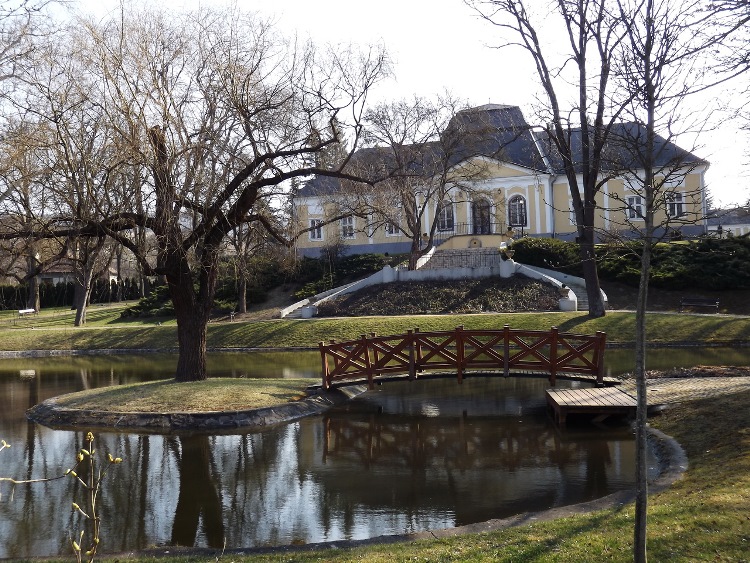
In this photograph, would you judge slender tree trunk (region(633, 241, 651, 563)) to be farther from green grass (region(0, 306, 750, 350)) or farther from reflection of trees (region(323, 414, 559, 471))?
green grass (region(0, 306, 750, 350))

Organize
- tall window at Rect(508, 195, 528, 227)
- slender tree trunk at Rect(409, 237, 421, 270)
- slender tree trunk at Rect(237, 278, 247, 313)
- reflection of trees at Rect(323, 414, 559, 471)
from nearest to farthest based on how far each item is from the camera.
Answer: reflection of trees at Rect(323, 414, 559, 471)
slender tree trunk at Rect(409, 237, 421, 270)
slender tree trunk at Rect(237, 278, 247, 313)
tall window at Rect(508, 195, 528, 227)

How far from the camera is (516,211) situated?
47906 mm

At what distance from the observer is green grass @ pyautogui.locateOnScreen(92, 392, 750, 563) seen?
588 cm

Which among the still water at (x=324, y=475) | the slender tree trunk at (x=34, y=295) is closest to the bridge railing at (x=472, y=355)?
the still water at (x=324, y=475)

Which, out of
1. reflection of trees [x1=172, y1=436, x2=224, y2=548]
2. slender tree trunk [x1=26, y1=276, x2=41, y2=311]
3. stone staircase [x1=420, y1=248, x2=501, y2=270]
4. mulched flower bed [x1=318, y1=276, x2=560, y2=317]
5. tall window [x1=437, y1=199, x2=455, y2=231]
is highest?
tall window [x1=437, y1=199, x2=455, y2=231]

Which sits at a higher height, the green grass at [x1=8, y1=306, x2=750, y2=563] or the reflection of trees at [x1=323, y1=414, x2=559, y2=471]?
the green grass at [x1=8, y1=306, x2=750, y2=563]

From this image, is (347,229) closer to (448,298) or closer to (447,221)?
(448,298)

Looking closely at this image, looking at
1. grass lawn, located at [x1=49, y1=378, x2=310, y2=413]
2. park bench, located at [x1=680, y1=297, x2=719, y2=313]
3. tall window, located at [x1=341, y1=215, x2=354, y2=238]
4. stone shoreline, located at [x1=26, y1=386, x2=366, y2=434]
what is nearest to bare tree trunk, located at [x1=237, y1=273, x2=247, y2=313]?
tall window, located at [x1=341, y1=215, x2=354, y2=238]

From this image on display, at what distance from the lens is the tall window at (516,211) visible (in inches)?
1871

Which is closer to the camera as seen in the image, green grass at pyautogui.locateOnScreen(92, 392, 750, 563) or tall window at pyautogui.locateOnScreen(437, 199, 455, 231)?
green grass at pyautogui.locateOnScreen(92, 392, 750, 563)

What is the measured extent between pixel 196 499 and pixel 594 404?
284 inches

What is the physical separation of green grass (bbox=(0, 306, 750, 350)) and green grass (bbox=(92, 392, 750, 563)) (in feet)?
59.9

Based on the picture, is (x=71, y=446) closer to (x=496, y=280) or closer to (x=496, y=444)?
(x=496, y=444)

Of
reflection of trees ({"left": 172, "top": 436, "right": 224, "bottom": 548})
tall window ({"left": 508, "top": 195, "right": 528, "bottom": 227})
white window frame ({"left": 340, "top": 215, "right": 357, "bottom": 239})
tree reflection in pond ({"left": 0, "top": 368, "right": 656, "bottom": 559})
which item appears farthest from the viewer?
tall window ({"left": 508, "top": 195, "right": 528, "bottom": 227})
